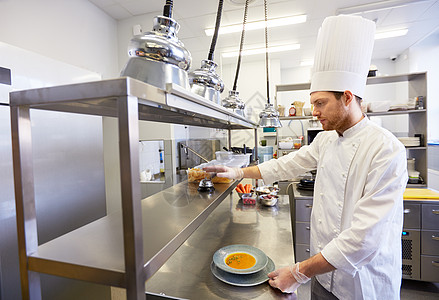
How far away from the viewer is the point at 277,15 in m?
3.62

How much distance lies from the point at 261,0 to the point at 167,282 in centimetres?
348

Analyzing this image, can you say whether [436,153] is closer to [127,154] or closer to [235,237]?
[235,237]

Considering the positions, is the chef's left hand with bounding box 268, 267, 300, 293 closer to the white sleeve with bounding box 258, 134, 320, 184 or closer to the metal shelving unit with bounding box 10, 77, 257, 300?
the metal shelving unit with bounding box 10, 77, 257, 300

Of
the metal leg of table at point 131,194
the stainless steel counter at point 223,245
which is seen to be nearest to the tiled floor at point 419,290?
the stainless steel counter at point 223,245

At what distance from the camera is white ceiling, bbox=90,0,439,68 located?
3330 millimetres

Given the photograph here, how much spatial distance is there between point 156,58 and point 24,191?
1.58ft

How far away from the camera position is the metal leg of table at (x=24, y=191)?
57 centimetres

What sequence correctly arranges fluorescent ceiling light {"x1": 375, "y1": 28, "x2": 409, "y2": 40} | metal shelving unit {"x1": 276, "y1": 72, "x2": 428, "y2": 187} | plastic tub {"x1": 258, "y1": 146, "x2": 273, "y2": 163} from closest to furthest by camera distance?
metal shelving unit {"x1": 276, "y1": 72, "x2": 428, "y2": 187} → fluorescent ceiling light {"x1": 375, "y1": 28, "x2": 409, "y2": 40} → plastic tub {"x1": 258, "y1": 146, "x2": 273, "y2": 163}

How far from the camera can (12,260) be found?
4.20 ft

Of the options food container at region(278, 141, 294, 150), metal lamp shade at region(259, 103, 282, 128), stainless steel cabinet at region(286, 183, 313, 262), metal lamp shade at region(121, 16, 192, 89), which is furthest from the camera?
food container at region(278, 141, 294, 150)

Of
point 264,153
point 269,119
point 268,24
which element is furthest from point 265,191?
point 264,153

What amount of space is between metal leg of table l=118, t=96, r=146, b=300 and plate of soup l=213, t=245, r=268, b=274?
2.29ft

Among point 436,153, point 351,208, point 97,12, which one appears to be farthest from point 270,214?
point 436,153

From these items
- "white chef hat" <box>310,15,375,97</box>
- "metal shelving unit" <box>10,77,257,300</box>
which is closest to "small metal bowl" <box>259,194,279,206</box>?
"white chef hat" <box>310,15,375,97</box>
